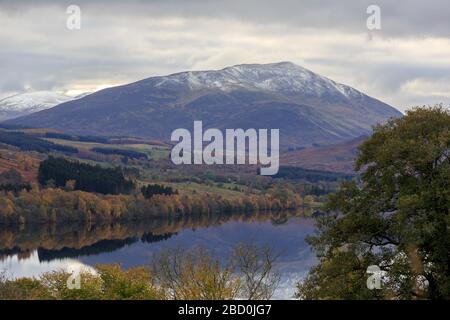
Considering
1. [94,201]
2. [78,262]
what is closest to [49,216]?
[94,201]

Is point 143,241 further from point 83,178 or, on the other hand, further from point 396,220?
point 396,220

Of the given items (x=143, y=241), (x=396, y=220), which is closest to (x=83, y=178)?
(x=143, y=241)

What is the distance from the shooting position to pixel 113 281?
36.3 m

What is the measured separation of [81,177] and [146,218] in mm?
27653

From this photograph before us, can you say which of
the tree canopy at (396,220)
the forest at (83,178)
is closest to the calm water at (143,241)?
the forest at (83,178)

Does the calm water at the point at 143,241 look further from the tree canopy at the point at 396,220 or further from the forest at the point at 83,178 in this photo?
the tree canopy at the point at 396,220

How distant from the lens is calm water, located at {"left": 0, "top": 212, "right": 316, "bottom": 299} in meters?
86.4

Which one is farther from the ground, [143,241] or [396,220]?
[396,220]

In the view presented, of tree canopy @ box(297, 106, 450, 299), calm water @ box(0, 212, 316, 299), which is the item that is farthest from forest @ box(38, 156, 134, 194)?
tree canopy @ box(297, 106, 450, 299)

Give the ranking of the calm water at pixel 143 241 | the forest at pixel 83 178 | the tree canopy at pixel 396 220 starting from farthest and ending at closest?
1. the forest at pixel 83 178
2. the calm water at pixel 143 241
3. the tree canopy at pixel 396 220

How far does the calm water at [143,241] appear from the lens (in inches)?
3403

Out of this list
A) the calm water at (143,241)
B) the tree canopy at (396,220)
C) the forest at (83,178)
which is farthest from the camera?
the forest at (83,178)

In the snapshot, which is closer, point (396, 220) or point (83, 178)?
A: point (396, 220)

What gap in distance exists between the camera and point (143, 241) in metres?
111
